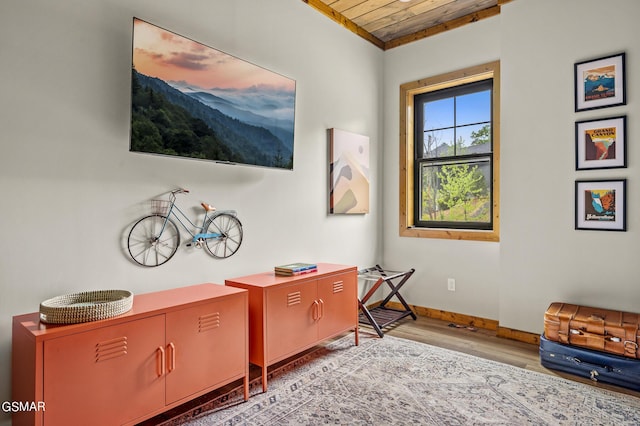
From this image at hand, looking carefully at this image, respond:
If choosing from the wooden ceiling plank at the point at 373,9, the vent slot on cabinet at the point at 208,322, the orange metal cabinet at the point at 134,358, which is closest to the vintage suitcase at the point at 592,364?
the orange metal cabinet at the point at 134,358

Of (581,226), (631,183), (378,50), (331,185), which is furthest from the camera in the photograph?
(378,50)

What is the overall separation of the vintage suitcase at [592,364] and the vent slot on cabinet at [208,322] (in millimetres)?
2257

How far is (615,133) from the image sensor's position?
276cm

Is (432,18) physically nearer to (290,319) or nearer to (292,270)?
(292,270)

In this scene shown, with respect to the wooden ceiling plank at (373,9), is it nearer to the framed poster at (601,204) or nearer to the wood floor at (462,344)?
the framed poster at (601,204)

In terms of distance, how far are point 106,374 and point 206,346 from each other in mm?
500

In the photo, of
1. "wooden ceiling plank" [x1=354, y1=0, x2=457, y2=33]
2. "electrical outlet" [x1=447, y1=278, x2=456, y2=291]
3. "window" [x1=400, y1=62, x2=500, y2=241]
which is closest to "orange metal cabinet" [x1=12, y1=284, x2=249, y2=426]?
"electrical outlet" [x1=447, y1=278, x2=456, y2=291]

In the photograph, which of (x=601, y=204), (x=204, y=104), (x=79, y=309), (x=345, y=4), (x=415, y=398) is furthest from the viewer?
(x=345, y=4)

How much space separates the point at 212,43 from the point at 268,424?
2389 millimetres

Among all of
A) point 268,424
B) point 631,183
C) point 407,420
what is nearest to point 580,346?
point 631,183

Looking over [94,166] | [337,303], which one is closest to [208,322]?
[94,166]

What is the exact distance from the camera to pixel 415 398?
7.27 ft

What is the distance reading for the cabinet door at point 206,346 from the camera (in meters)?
1.88

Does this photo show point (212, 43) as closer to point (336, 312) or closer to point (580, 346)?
point (336, 312)
